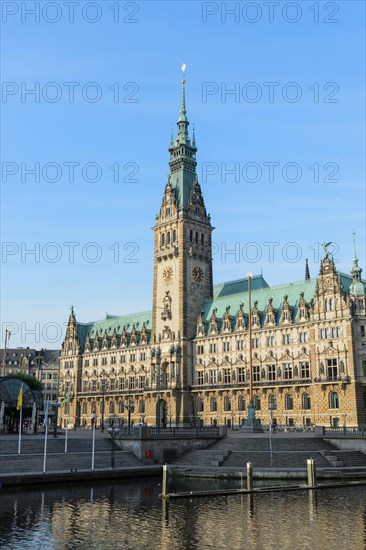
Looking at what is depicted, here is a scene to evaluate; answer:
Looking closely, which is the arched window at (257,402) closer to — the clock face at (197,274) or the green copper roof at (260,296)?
the green copper roof at (260,296)

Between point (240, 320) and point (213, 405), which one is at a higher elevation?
point (240, 320)

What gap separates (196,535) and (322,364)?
67961 mm

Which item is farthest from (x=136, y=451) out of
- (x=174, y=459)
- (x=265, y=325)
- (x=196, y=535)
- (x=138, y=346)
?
(x=138, y=346)

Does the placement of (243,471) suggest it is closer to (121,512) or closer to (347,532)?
(121,512)

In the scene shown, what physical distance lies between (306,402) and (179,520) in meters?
66.9

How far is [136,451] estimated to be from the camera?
67.6 metres

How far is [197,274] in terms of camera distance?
126m

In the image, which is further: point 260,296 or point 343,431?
point 260,296

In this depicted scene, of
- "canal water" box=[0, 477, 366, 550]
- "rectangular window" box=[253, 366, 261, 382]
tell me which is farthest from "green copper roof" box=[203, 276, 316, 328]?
"canal water" box=[0, 477, 366, 550]

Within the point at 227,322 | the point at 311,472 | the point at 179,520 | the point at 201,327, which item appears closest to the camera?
the point at 179,520

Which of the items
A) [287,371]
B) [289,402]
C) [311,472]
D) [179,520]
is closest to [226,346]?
[287,371]

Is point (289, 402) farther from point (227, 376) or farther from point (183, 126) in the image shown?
point (183, 126)

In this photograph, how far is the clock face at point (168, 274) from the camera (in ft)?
414

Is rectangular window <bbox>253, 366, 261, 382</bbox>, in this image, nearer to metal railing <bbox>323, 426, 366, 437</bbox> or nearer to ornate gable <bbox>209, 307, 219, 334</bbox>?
ornate gable <bbox>209, 307, 219, 334</bbox>
